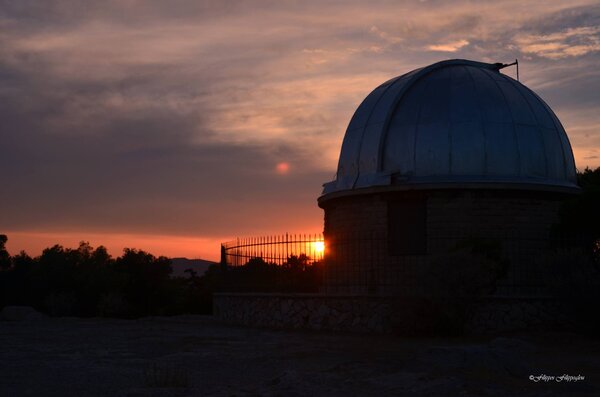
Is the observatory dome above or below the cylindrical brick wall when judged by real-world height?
→ above

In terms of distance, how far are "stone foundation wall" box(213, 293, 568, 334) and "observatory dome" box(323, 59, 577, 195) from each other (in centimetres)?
372

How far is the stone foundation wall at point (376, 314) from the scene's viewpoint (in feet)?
56.3

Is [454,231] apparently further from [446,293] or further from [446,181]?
[446,293]

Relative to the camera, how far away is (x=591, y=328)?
15.8m

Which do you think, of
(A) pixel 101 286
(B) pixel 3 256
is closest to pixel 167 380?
(A) pixel 101 286

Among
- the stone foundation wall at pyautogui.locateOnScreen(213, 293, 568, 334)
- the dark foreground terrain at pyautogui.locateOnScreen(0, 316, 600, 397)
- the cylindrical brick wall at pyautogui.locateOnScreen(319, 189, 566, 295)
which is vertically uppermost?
the cylindrical brick wall at pyautogui.locateOnScreen(319, 189, 566, 295)

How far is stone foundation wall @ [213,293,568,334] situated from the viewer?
17156 mm

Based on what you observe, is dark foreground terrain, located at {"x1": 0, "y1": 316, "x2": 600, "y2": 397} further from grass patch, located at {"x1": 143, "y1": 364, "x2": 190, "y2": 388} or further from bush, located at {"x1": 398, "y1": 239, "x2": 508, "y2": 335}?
bush, located at {"x1": 398, "y1": 239, "x2": 508, "y2": 335}

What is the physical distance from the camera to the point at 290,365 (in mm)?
11594

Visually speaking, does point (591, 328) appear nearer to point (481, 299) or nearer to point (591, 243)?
point (481, 299)

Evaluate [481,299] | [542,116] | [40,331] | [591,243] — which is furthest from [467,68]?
[40,331]

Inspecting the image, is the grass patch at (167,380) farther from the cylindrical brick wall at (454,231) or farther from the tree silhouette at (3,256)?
the tree silhouette at (3,256)

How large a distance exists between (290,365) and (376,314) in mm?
6491

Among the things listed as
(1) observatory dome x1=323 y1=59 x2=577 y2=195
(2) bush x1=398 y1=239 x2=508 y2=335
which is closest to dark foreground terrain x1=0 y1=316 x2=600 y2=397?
(2) bush x1=398 y1=239 x2=508 y2=335
